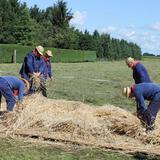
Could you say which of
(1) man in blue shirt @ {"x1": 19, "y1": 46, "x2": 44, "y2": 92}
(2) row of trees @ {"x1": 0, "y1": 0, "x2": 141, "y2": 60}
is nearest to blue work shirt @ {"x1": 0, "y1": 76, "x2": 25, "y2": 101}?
(1) man in blue shirt @ {"x1": 19, "y1": 46, "x2": 44, "y2": 92}

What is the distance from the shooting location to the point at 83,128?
10062 mm

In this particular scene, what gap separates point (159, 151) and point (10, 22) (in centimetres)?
6884

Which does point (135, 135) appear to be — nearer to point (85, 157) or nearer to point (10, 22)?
point (85, 157)

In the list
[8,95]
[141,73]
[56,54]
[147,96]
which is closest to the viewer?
[147,96]

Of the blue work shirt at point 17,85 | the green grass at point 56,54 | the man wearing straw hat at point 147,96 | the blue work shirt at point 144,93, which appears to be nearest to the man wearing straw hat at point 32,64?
the blue work shirt at point 17,85

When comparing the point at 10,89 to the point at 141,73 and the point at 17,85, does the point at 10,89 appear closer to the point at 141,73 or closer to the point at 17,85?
the point at 17,85

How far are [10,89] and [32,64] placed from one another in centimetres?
232

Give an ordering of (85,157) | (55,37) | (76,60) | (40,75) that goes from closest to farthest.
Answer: (85,157)
(40,75)
(76,60)
(55,37)

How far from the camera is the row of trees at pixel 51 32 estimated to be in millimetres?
74500

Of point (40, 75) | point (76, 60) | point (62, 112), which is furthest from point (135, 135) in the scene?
point (76, 60)

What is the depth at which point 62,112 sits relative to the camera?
11.3 m

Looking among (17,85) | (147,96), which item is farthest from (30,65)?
(147,96)

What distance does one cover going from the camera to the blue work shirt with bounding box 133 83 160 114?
10.2 meters

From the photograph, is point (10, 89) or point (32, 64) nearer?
point (10, 89)
